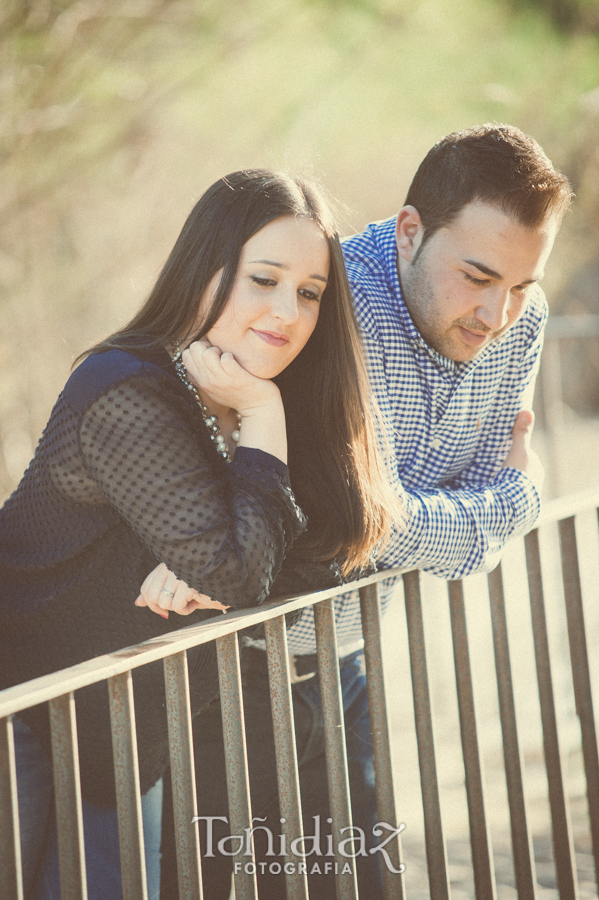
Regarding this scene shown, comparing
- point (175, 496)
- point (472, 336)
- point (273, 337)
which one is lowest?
point (175, 496)

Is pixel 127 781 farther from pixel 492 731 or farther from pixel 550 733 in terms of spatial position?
pixel 492 731

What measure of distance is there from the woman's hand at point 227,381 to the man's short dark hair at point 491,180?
2.51 ft

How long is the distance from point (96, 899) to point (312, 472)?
897 mm

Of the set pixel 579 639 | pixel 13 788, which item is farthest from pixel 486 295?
pixel 13 788

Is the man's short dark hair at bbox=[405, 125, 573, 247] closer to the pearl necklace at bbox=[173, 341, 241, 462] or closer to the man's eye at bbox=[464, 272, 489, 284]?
the man's eye at bbox=[464, 272, 489, 284]

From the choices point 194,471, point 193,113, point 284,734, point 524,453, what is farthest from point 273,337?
point 193,113

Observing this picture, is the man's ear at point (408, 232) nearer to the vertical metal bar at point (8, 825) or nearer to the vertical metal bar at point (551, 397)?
the vertical metal bar at point (8, 825)

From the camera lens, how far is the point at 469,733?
1820 mm

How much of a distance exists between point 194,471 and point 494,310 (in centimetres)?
92

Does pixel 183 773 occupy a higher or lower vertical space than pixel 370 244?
lower

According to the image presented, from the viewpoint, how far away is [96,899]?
1592 mm

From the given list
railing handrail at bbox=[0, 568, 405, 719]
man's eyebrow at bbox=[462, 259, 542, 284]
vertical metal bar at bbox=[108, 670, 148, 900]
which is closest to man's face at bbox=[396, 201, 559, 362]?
man's eyebrow at bbox=[462, 259, 542, 284]

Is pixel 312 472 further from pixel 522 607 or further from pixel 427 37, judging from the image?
pixel 427 37

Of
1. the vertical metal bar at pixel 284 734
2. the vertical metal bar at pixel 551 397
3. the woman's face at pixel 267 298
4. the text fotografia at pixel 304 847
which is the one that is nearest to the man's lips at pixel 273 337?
the woman's face at pixel 267 298
